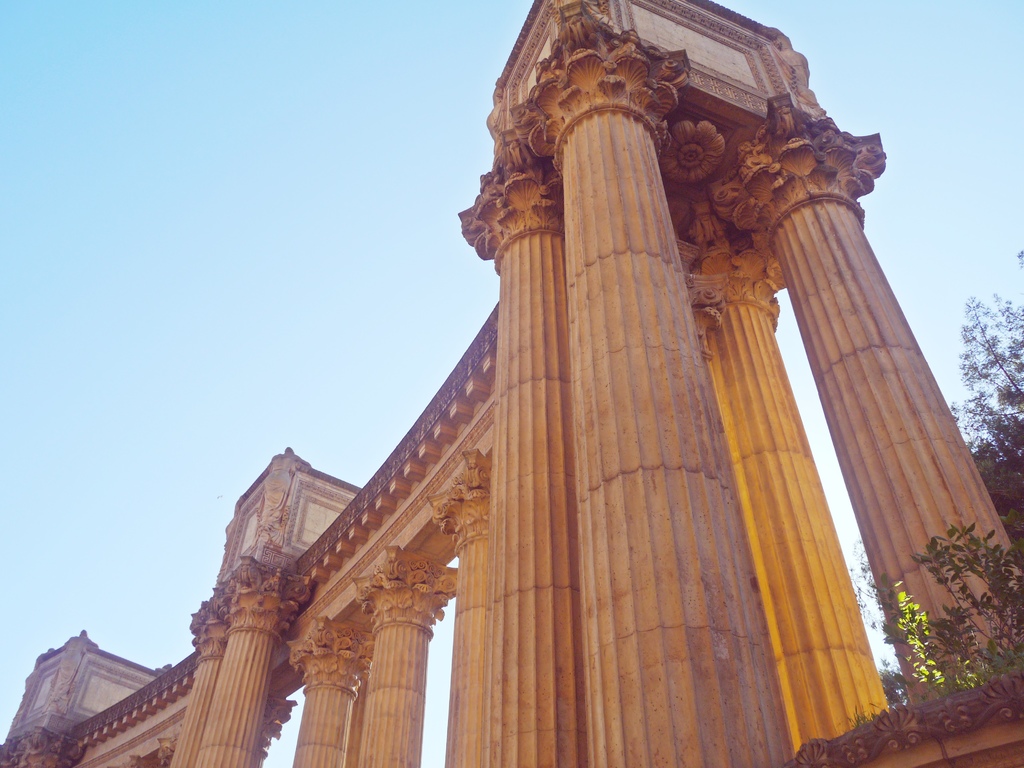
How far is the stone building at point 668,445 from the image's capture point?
930cm

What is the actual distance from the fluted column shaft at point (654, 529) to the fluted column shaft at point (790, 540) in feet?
14.4

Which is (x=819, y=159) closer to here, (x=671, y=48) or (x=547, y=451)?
(x=671, y=48)

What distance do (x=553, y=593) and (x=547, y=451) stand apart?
2.60 m

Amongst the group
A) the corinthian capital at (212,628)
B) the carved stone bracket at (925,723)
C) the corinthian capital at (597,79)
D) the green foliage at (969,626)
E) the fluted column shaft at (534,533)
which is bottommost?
the carved stone bracket at (925,723)

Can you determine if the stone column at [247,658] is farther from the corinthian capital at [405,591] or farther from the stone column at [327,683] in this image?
the corinthian capital at [405,591]

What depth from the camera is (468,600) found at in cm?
2133

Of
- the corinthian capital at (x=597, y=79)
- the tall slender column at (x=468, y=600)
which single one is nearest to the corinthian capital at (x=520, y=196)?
the corinthian capital at (x=597, y=79)

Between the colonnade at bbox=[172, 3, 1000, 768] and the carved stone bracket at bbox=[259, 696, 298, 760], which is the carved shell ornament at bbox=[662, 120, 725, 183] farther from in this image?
the carved stone bracket at bbox=[259, 696, 298, 760]

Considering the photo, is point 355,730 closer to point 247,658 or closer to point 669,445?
point 247,658

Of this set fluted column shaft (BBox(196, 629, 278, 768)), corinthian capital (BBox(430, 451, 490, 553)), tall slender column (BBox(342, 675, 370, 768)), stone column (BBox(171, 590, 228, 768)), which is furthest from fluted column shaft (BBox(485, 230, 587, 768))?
tall slender column (BBox(342, 675, 370, 768))

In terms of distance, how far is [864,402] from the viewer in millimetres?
14055

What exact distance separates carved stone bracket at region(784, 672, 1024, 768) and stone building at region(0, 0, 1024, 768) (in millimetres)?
18

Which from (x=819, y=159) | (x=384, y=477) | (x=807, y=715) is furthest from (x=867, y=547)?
(x=384, y=477)

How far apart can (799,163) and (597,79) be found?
15.4ft
